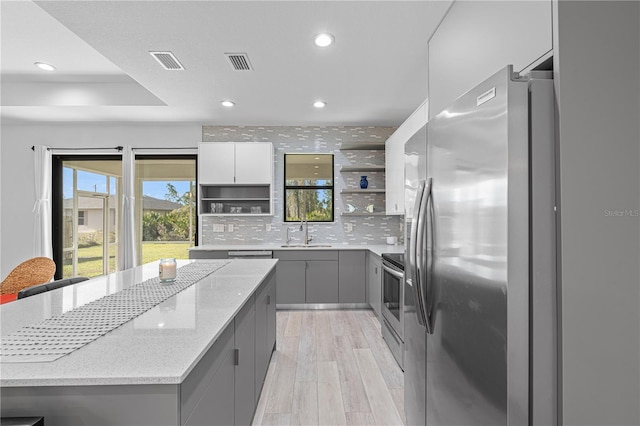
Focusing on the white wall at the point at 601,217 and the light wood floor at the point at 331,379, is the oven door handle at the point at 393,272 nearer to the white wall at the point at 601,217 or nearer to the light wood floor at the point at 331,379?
the light wood floor at the point at 331,379

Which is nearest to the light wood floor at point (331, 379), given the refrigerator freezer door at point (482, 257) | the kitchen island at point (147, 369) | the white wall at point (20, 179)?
the kitchen island at point (147, 369)

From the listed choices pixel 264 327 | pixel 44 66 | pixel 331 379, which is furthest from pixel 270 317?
pixel 44 66

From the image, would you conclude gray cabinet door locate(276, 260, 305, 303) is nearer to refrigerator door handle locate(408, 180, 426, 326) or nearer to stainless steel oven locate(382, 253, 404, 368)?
stainless steel oven locate(382, 253, 404, 368)

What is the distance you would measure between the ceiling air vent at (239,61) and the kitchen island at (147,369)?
194 cm

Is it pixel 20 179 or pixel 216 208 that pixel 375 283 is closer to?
pixel 216 208

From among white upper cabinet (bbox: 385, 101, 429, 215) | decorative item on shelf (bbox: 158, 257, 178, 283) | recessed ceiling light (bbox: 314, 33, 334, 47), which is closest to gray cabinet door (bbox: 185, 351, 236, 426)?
decorative item on shelf (bbox: 158, 257, 178, 283)

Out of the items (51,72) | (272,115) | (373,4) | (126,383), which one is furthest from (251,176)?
(126,383)

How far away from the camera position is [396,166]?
→ 13.5ft

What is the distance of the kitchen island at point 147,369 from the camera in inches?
34.0

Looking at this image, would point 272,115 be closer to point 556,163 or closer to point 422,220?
point 422,220

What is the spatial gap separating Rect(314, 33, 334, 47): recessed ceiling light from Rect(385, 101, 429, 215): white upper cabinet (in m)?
1.21

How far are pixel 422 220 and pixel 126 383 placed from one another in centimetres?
123

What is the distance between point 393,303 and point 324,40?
88.5 inches

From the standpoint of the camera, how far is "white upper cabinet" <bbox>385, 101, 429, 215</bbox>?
363cm
